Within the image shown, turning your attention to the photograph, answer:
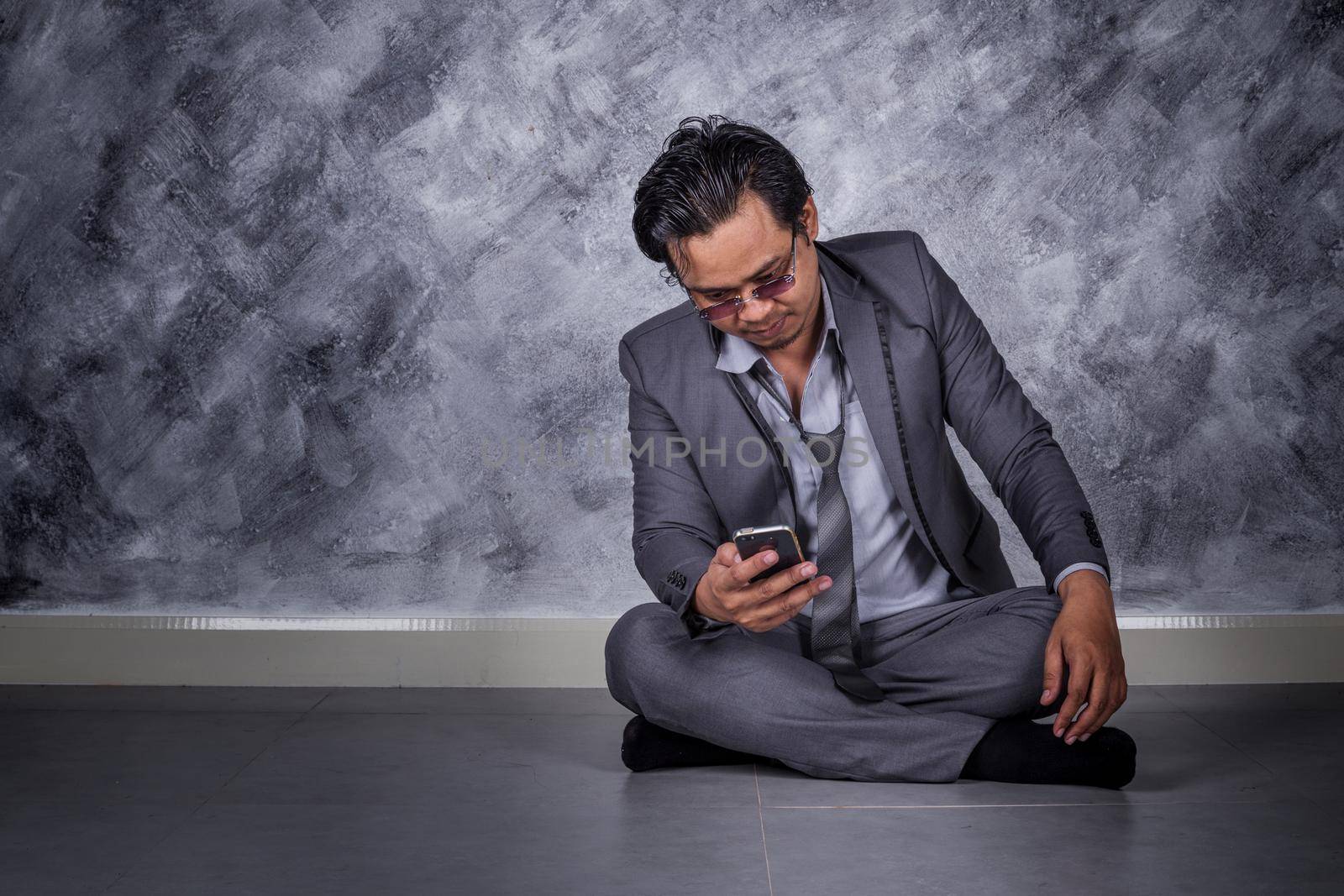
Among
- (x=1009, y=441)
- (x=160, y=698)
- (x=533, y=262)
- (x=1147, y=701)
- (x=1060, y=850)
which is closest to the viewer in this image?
(x=1060, y=850)

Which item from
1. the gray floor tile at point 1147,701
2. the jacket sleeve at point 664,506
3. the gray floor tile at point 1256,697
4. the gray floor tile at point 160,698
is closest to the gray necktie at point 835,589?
the jacket sleeve at point 664,506

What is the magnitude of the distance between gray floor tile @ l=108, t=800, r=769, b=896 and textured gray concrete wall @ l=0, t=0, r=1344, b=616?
3.80 feet

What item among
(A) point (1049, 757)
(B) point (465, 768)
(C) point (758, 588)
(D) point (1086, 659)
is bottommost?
(B) point (465, 768)

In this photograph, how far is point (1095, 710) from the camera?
1.71 metres

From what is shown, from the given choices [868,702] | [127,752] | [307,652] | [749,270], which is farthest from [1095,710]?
[307,652]

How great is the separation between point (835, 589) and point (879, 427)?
28 cm

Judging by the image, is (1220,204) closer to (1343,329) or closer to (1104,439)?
(1343,329)

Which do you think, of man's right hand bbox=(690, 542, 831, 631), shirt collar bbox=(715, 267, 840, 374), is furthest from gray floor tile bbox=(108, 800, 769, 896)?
shirt collar bbox=(715, 267, 840, 374)

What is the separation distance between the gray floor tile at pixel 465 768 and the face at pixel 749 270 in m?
0.73

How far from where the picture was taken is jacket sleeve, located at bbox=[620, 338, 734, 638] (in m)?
2.05

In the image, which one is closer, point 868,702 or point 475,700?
point 868,702

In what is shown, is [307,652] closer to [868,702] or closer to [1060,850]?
[868,702]

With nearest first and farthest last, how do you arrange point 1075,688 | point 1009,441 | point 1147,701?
point 1075,688 → point 1009,441 → point 1147,701

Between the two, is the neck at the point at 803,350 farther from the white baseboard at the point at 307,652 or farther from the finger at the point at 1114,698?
the white baseboard at the point at 307,652
